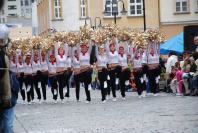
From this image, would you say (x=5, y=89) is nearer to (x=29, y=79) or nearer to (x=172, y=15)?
(x=29, y=79)

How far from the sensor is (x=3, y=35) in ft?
28.4

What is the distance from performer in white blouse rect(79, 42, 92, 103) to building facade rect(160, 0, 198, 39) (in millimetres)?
36593

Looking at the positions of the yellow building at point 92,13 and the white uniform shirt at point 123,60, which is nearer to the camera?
the white uniform shirt at point 123,60

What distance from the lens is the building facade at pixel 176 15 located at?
60.1m

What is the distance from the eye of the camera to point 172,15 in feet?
197

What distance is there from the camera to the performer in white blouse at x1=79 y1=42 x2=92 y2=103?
75.3 feet

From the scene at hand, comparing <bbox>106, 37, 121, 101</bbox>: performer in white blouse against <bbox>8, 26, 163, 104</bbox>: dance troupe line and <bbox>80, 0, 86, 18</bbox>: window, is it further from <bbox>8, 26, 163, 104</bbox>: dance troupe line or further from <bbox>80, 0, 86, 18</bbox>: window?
<bbox>80, 0, 86, 18</bbox>: window

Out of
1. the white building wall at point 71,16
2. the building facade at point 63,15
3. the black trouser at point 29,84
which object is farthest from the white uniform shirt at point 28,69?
the white building wall at point 71,16

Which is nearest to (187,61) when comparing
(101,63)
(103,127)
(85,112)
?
(101,63)

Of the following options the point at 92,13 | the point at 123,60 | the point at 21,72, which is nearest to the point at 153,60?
the point at 123,60

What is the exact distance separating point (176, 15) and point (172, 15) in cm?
34

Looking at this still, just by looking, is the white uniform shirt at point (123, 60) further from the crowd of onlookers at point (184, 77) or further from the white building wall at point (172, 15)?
the white building wall at point (172, 15)

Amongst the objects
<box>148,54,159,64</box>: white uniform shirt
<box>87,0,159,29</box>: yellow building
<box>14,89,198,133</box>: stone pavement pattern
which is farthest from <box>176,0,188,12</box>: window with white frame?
<box>14,89,198,133</box>: stone pavement pattern

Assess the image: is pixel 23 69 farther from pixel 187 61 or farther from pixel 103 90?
pixel 187 61
